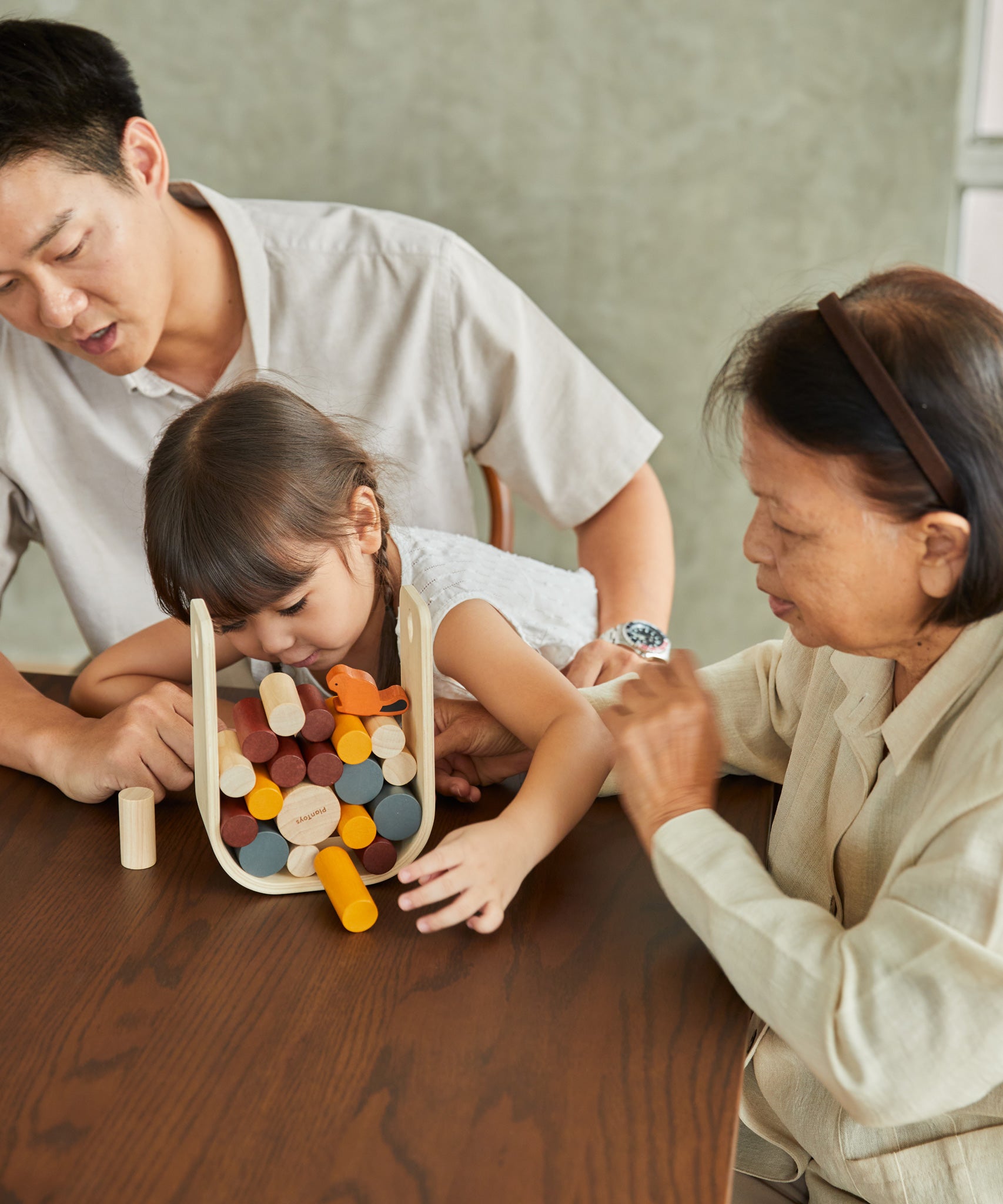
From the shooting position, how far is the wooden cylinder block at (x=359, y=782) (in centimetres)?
85

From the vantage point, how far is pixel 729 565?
2.26 meters

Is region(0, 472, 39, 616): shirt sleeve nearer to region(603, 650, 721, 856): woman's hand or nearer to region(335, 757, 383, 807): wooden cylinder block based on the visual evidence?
region(335, 757, 383, 807): wooden cylinder block

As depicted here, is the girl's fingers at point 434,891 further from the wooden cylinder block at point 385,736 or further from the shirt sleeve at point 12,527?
the shirt sleeve at point 12,527

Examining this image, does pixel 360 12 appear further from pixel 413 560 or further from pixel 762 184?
pixel 413 560

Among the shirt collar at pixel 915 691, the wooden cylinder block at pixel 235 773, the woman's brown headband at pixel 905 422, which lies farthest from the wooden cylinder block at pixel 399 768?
the woman's brown headband at pixel 905 422

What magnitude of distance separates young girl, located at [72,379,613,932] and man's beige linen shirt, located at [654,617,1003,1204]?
0.16 m

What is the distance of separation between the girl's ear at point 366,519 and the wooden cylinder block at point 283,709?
0.25 meters

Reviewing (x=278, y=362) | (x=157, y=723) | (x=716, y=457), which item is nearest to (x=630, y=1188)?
(x=157, y=723)

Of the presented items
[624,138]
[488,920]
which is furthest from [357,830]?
[624,138]

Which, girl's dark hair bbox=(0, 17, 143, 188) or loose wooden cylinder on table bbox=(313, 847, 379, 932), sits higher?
girl's dark hair bbox=(0, 17, 143, 188)

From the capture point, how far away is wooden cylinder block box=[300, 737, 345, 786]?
84 centimetres

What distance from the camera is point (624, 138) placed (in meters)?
2.03

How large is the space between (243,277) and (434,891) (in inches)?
37.9

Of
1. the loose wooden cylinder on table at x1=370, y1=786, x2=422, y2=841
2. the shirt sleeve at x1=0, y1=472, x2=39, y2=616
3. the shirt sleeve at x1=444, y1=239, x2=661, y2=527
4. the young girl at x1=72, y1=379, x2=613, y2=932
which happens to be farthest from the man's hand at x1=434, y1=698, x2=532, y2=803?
the shirt sleeve at x1=0, y1=472, x2=39, y2=616
